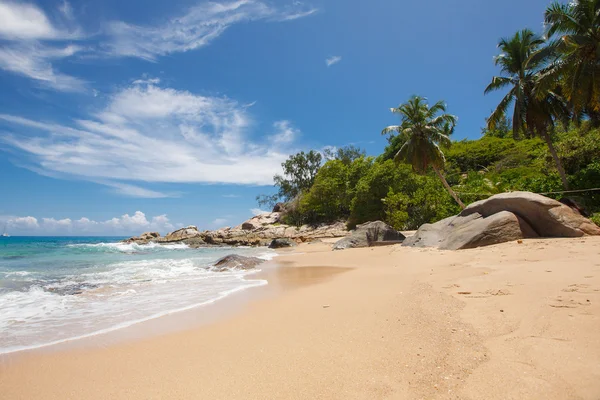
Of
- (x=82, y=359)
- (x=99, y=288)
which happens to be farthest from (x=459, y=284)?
(x=99, y=288)

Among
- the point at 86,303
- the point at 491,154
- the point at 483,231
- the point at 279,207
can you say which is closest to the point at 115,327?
the point at 86,303

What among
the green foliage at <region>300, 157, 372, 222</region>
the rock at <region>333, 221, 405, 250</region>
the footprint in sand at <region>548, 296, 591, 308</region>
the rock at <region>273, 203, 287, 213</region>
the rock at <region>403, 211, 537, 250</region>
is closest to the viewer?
the footprint in sand at <region>548, 296, 591, 308</region>

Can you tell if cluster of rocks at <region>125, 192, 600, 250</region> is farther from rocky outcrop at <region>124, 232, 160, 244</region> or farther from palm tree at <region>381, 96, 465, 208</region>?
rocky outcrop at <region>124, 232, 160, 244</region>

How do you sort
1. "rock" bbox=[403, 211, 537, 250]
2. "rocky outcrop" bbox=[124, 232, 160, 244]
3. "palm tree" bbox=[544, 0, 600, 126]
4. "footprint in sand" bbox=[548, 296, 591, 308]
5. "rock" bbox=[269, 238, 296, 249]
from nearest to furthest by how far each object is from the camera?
"footprint in sand" bbox=[548, 296, 591, 308], "rock" bbox=[403, 211, 537, 250], "palm tree" bbox=[544, 0, 600, 126], "rock" bbox=[269, 238, 296, 249], "rocky outcrop" bbox=[124, 232, 160, 244]

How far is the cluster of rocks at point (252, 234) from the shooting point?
38500 millimetres

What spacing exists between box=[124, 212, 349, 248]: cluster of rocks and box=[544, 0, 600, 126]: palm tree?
23149mm

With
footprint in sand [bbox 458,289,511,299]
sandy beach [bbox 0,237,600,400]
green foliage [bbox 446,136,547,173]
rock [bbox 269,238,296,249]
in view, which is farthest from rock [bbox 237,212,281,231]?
footprint in sand [bbox 458,289,511,299]

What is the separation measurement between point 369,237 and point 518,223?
9.28 m

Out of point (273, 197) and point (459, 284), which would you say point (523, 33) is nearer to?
point (459, 284)

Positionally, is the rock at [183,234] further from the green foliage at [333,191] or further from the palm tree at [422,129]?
the palm tree at [422,129]

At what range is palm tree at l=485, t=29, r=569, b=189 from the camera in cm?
2023

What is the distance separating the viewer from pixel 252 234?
4900 centimetres

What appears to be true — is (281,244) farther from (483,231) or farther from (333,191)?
(483,231)

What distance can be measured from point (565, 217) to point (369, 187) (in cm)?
2382
